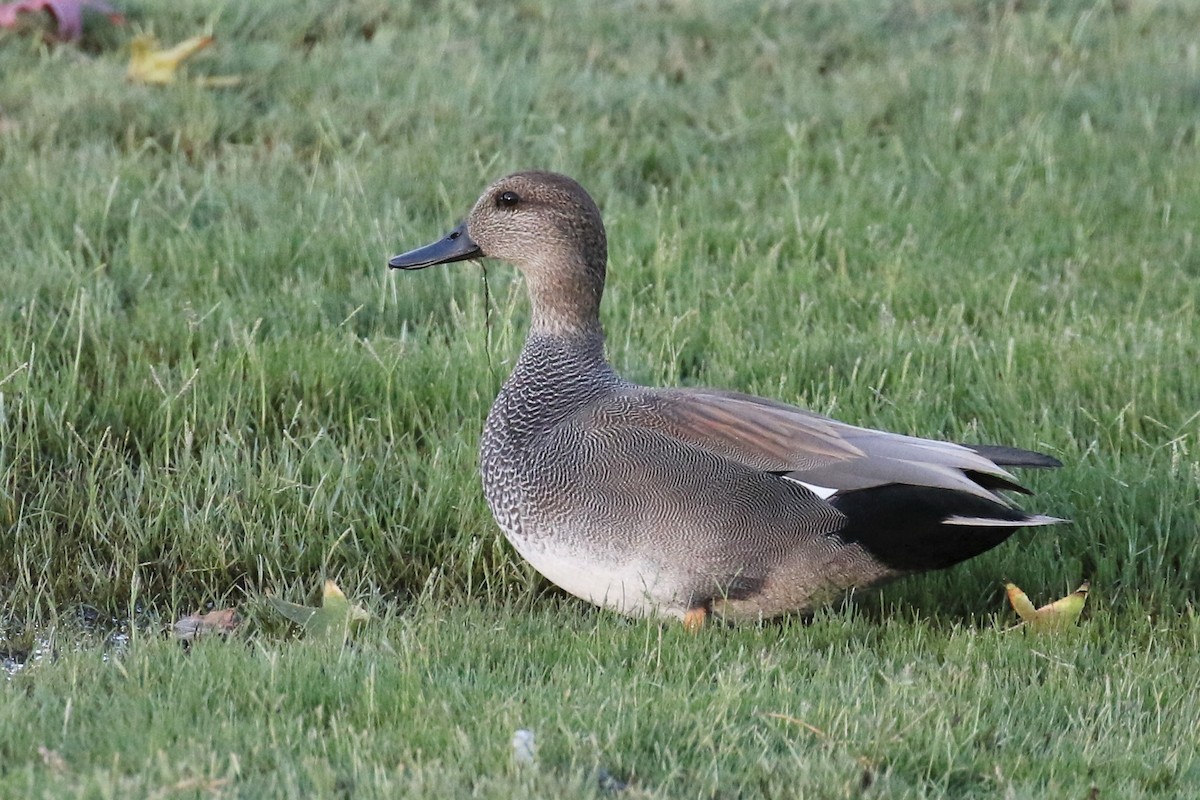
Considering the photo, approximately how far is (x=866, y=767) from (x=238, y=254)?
315 centimetres

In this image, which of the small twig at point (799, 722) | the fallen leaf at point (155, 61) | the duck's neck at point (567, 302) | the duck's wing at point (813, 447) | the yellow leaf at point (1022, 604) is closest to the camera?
the small twig at point (799, 722)

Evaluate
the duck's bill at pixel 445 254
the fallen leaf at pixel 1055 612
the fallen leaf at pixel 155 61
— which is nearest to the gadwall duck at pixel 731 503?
the fallen leaf at pixel 1055 612

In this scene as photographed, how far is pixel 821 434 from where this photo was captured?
3.71 metres

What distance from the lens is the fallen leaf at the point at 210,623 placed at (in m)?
3.79

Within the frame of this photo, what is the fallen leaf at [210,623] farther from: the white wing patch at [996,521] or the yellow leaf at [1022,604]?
the yellow leaf at [1022,604]

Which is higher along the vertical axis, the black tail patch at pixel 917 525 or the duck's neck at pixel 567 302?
the duck's neck at pixel 567 302

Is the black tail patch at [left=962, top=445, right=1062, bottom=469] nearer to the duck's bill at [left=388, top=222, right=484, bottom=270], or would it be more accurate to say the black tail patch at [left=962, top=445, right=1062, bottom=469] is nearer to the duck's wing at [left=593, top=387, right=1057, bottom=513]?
the duck's wing at [left=593, top=387, right=1057, bottom=513]

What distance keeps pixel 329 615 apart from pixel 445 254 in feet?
3.49

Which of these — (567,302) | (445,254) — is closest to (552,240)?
(567,302)

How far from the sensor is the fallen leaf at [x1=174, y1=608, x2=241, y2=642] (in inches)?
149

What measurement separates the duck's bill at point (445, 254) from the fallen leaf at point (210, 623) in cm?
101

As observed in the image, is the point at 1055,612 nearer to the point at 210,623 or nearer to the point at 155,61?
the point at 210,623

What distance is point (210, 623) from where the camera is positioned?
3.82 metres

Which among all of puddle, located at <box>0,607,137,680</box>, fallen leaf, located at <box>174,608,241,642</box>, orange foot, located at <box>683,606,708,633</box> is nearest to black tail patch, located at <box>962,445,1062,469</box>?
orange foot, located at <box>683,606,708,633</box>
